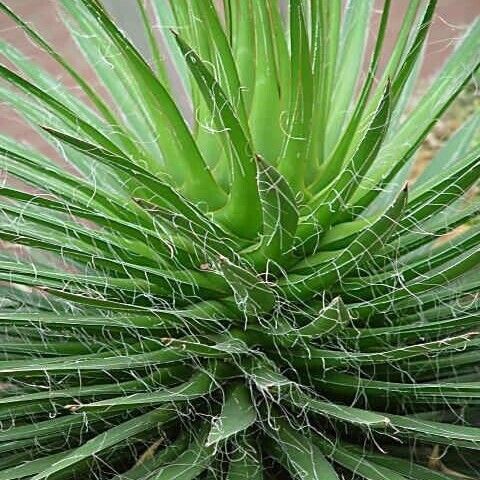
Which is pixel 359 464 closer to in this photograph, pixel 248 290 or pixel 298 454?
pixel 298 454

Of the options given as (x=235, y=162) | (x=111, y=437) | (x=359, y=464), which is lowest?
(x=359, y=464)

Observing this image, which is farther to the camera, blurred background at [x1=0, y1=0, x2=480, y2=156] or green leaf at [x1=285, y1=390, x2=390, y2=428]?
blurred background at [x1=0, y1=0, x2=480, y2=156]

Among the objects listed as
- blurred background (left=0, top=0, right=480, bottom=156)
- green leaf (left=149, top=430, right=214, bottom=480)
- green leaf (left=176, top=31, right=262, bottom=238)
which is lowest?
green leaf (left=149, top=430, right=214, bottom=480)

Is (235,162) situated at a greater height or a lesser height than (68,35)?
lesser

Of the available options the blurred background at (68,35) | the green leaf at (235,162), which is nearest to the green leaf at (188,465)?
the green leaf at (235,162)

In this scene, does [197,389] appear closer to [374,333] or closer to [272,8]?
[374,333]

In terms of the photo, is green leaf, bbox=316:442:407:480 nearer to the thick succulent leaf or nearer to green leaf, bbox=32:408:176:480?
the thick succulent leaf

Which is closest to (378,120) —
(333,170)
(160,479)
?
(333,170)

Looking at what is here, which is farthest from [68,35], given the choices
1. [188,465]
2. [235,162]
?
[188,465]

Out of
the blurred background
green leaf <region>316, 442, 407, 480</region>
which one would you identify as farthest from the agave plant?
the blurred background
